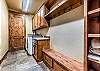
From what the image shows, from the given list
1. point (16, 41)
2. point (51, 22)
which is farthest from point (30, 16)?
point (51, 22)

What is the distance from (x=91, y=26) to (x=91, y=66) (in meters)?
0.52

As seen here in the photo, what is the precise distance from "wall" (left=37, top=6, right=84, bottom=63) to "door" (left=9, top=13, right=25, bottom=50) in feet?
13.1

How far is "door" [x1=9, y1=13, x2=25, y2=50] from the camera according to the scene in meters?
5.82

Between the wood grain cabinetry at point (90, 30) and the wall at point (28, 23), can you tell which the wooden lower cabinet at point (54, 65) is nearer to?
the wood grain cabinetry at point (90, 30)

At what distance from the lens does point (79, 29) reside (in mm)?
1905

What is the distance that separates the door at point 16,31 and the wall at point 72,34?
157 inches

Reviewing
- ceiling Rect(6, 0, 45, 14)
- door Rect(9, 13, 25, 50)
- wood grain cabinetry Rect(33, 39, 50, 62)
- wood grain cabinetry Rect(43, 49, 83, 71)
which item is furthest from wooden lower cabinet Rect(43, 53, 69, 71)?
door Rect(9, 13, 25, 50)

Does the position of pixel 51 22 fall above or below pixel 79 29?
above

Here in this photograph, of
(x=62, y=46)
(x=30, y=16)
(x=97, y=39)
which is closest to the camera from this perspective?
(x=97, y=39)

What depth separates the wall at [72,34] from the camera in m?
1.87

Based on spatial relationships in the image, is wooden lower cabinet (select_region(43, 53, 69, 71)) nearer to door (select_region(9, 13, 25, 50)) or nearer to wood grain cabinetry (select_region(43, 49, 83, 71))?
wood grain cabinetry (select_region(43, 49, 83, 71))

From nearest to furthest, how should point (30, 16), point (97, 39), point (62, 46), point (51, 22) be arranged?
point (97, 39) < point (62, 46) < point (51, 22) < point (30, 16)

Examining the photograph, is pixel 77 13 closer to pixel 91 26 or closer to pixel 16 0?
pixel 91 26

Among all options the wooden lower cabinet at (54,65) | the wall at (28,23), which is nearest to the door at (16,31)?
the wall at (28,23)
